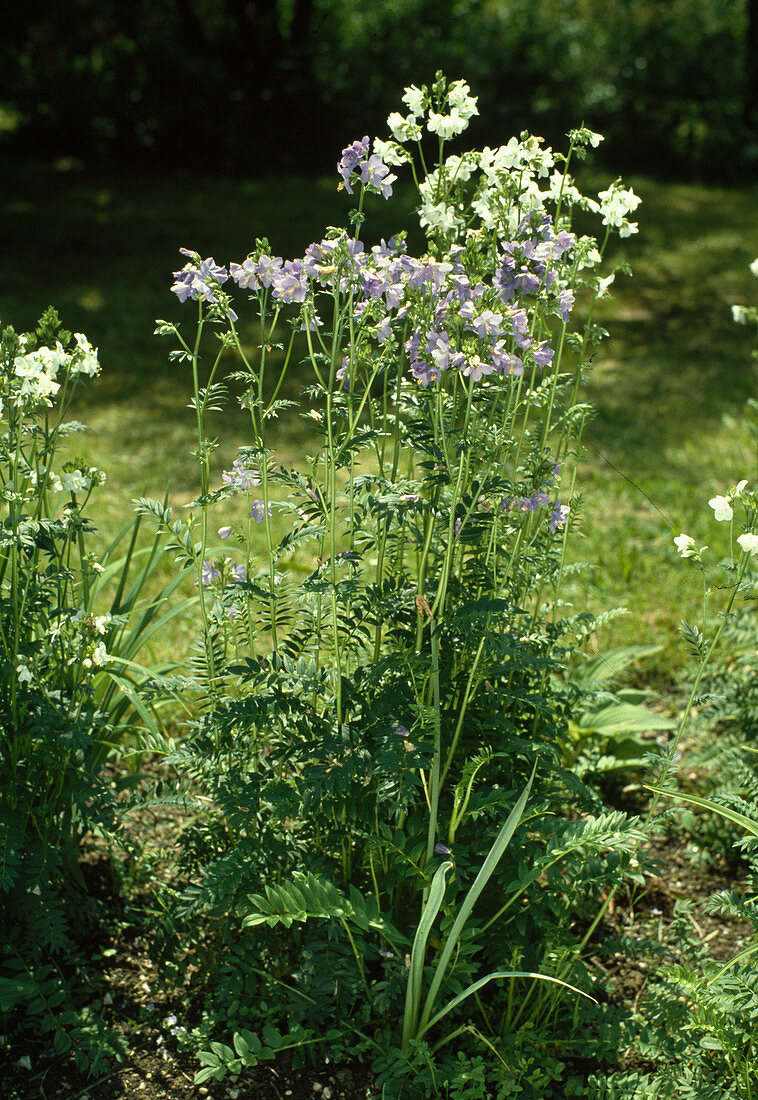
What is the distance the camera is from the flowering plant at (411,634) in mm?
1626

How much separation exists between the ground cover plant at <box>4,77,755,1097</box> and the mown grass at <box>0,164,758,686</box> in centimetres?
51

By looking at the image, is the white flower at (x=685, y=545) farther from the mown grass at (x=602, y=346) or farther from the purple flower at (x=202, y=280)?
the purple flower at (x=202, y=280)

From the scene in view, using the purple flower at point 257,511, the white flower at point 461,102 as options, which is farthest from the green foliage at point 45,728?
the white flower at point 461,102

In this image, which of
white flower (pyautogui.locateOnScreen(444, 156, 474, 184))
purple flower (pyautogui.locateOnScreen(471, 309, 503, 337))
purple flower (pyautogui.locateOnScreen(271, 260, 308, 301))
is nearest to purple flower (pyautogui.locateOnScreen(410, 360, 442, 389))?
purple flower (pyautogui.locateOnScreen(471, 309, 503, 337))

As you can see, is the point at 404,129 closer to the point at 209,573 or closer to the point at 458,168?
the point at 458,168

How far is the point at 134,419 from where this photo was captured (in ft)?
16.8

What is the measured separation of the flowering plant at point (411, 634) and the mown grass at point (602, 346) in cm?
49

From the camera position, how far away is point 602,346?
6.30 meters

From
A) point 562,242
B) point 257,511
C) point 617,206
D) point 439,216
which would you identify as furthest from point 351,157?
point 257,511

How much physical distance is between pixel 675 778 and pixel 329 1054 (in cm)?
128

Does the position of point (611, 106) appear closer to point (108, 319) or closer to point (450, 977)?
point (108, 319)

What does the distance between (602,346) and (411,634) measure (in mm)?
4903

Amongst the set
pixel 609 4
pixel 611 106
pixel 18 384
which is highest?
pixel 609 4

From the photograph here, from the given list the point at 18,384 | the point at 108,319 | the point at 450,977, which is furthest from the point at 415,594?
the point at 108,319
